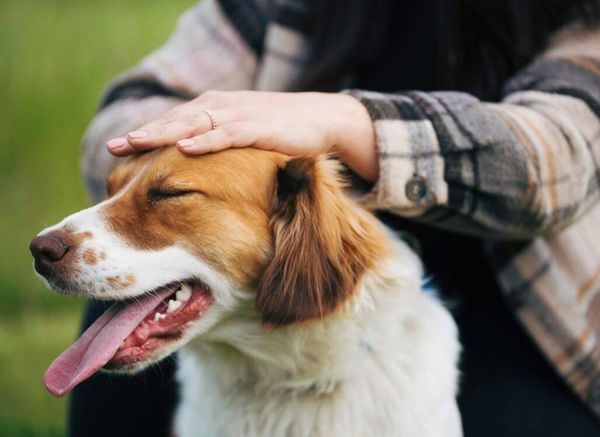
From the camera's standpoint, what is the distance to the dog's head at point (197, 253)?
6.08 feet

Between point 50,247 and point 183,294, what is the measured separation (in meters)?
0.33

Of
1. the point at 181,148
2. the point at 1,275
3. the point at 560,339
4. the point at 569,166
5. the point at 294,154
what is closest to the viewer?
the point at 181,148

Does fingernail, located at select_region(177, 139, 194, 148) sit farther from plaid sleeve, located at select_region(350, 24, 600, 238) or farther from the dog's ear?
plaid sleeve, located at select_region(350, 24, 600, 238)

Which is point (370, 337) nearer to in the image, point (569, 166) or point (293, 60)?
point (569, 166)

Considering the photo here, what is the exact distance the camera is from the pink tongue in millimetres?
1840

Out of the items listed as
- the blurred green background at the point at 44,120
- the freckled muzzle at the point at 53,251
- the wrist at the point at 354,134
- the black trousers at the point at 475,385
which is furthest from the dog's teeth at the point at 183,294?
the blurred green background at the point at 44,120

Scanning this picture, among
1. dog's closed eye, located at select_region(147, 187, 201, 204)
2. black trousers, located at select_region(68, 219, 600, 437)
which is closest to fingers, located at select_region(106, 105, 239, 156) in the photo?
dog's closed eye, located at select_region(147, 187, 201, 204)

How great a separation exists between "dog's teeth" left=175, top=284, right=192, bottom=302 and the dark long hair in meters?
0.90

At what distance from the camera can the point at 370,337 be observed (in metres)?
2.08

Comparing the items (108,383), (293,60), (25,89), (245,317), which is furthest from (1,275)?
(245,317)

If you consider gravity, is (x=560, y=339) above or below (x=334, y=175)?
below

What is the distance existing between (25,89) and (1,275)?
144 cm

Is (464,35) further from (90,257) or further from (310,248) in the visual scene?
(90,257)

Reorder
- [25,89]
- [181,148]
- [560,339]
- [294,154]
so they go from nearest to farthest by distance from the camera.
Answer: [181,148]
[294,154]
[560,339]
[25,89]
